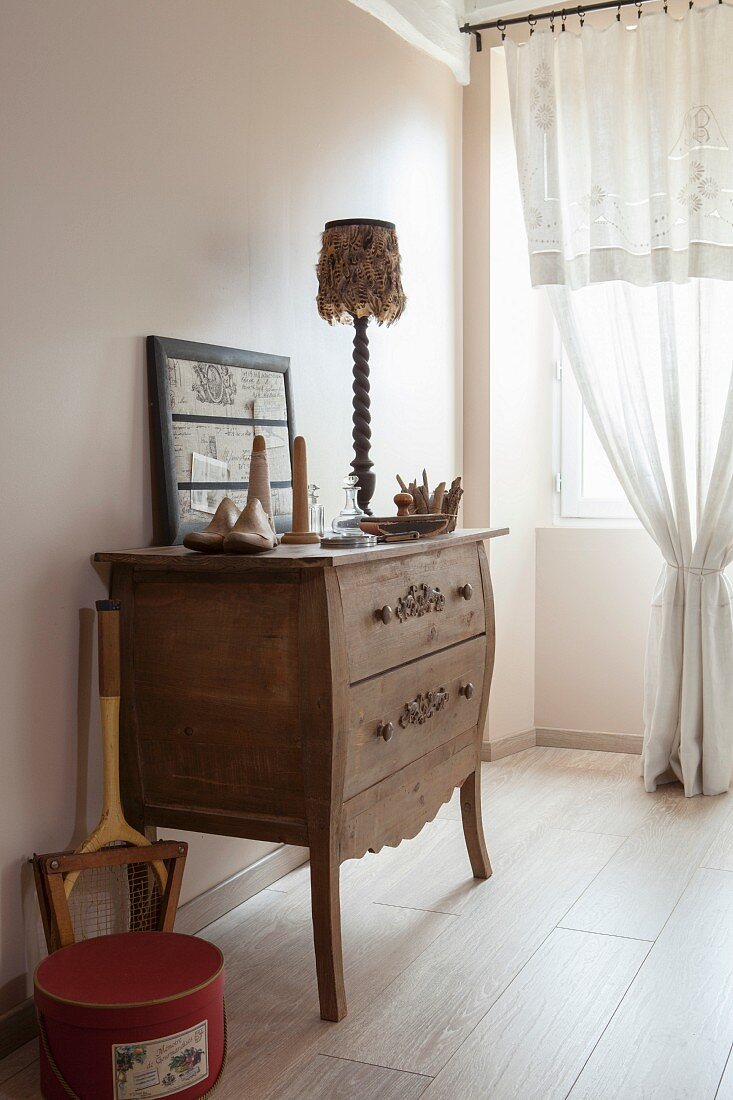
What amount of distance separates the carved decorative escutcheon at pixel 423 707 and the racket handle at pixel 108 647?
1.92 feet

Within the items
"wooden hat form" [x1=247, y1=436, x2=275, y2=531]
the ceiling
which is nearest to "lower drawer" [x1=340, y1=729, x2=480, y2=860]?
"wooden hat form" [x1=247, y1=436, x2=275, y2=531]

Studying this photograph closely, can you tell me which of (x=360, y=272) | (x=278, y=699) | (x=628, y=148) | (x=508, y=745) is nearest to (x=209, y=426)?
(x=360, y=272)

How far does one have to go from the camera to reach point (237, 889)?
8.14 feet

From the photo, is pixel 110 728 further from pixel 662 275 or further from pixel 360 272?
pixel 662 275

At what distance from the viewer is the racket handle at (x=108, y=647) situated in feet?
6.30

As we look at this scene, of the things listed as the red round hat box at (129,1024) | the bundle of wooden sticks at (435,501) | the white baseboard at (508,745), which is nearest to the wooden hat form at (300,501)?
the bundle of wooden sticks at (435,501)

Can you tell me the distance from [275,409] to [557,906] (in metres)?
1.34

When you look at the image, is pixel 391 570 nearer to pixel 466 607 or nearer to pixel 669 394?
pixel 466 607

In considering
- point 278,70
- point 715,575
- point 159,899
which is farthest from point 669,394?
point 159,899

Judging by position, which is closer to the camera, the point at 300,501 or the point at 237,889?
the point at 300,501

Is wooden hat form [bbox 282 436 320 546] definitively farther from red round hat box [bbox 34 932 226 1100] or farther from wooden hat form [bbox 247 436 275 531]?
red round hat box [bbox 34 932 226 1100]

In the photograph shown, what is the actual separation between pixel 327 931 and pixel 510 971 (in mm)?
436

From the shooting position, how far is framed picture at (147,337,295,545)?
2184 millimetres

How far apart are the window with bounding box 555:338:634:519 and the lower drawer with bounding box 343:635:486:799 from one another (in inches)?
58.8
